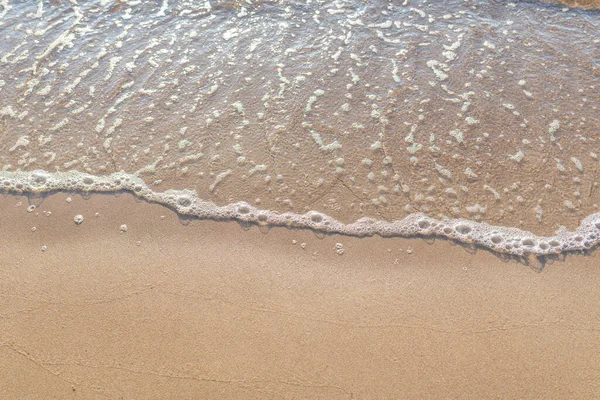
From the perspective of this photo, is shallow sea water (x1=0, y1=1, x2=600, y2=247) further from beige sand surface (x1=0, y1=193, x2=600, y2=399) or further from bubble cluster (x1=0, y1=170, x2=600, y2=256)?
beige sand surface (x1=0, y1=193, x2=600, y2=399)

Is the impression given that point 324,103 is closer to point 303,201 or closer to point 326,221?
point 303,201

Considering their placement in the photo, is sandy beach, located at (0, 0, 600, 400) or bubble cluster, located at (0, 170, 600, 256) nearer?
sandy beach, located at (0, 0, 600, 400)

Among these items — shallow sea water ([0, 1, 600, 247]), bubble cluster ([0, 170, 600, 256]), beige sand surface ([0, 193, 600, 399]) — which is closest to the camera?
beige sand surface ([0, 193, 600, 399])

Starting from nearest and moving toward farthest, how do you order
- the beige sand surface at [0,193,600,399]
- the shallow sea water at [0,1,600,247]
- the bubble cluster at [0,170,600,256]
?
1. the beige sand surface at [0,193,600,399]
2. the bubble cluster at [0,170,600,256]
3. the shallow sea water at [0,1,600,247]

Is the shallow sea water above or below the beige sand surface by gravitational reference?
above

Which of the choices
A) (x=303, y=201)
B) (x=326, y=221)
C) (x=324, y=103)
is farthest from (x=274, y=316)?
(x=324, y=103)

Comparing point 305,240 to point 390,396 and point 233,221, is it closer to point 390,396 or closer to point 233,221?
point 233,221

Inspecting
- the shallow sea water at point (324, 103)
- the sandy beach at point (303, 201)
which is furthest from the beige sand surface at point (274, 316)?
the shallow sea water at point (324, 103)

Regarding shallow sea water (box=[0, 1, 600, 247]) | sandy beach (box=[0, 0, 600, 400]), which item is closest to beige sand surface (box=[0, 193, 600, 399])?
sandy beach (box=[0, 0, 600, 400])
